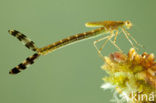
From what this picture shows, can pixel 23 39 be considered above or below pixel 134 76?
above

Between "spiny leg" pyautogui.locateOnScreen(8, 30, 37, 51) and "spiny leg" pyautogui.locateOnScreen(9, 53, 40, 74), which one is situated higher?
"spiny leg" pyautogui.locateOnScreen(8, 30, 37, 51)

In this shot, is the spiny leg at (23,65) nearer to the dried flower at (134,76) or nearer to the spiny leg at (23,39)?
the spiny leg at (23,39)

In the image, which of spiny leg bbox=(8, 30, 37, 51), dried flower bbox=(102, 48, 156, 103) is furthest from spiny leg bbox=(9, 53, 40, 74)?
dried flower bbox=(102, 48, 156, 103)

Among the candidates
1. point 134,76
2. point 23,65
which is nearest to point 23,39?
point 23,65

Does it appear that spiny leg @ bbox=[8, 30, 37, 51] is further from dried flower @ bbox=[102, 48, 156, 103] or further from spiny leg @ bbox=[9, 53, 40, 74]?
dried flower @ bbox=[102, 48, 156, 103]

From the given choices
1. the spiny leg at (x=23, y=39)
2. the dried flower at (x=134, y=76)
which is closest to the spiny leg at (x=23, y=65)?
the spiny leg at (x=23, y=39)

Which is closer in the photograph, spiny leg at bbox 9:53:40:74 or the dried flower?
the dried flower

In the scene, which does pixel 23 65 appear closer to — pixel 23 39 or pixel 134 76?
pixel 23 39

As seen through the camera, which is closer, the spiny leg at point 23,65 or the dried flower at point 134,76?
the dried flower at point 134,76

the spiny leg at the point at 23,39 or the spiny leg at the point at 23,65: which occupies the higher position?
the spiny leg at the point at 23,39

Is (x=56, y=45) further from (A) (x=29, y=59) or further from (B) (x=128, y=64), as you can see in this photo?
(B) (x=128, y=64)
